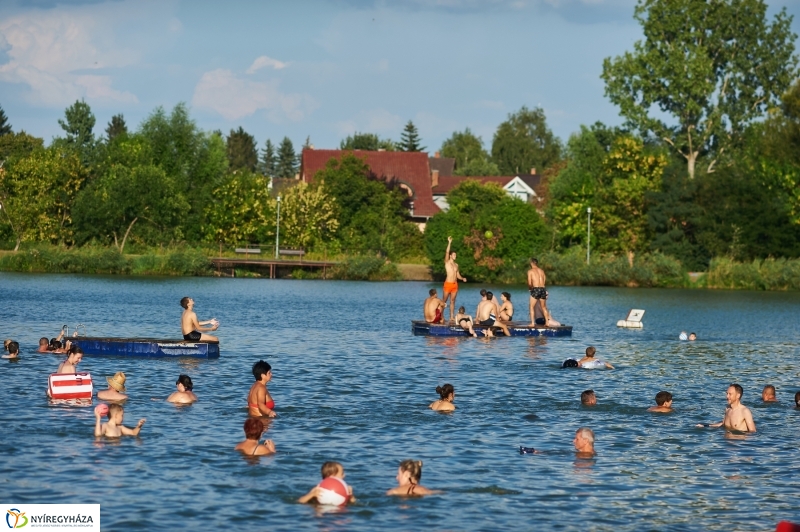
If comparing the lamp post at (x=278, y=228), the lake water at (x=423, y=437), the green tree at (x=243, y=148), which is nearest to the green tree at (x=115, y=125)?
the green tree at (x=243, y=148)

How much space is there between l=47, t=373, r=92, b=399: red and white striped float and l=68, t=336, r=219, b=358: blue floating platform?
24.2 feet

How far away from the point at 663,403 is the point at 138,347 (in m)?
14.4

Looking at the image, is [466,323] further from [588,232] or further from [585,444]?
[588,232]

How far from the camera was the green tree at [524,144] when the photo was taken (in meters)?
171

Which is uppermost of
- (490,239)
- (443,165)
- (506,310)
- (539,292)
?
(443,165)

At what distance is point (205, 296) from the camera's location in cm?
6425

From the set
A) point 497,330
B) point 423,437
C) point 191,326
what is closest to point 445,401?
point 423,437

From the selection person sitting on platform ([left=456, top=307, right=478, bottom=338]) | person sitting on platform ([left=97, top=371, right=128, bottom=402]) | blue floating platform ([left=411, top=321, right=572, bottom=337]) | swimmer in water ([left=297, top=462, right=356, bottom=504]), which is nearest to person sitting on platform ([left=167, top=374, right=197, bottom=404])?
person sitting on platform ([left=97, top=371, right=128, bottom=402])

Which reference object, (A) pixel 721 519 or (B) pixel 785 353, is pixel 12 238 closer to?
(B) pixel 785 353

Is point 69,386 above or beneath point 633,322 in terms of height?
beneath

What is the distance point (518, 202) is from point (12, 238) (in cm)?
3993

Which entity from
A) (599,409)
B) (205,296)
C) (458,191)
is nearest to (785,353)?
(599,409)

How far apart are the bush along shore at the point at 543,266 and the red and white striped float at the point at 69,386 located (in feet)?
204

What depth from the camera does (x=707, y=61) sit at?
8581 cm
